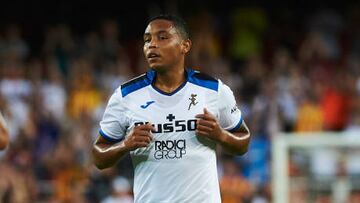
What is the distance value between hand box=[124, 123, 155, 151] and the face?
37 cm

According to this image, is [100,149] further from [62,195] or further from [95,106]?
[95,106]

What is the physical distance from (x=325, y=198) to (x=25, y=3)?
6762mm

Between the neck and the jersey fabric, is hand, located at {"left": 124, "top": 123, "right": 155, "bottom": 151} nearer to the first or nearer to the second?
the jersey fabric

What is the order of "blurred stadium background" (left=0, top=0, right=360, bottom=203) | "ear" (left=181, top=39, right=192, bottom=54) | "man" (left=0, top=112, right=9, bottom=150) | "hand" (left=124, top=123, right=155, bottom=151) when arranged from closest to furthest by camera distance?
"man" (left=0, top=112, right=9, bottom=150), "hand" (left=124, top=123, right=155, bottom=151), "ear" (left=181, top=39, right=192, bottom=54), "blurred stadium background" (left=0, top=0, right=360, bottom=203)

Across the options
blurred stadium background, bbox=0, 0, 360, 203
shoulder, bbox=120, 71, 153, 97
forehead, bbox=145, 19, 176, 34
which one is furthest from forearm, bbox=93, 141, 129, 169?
blurred stadium background, bbox=0, 0, 360, 203

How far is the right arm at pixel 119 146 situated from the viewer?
5906 mm

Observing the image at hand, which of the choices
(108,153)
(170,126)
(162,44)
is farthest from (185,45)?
(108,153)

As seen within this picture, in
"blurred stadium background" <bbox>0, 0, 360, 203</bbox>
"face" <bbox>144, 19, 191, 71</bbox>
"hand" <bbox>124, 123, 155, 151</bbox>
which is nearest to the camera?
"hand" <bbox>124, 123, 155, 151</bbox>

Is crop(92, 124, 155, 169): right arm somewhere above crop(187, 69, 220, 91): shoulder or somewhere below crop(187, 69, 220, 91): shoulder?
below

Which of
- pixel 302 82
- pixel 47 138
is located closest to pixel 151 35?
pixel 47 138

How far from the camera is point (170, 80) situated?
615 centimetres

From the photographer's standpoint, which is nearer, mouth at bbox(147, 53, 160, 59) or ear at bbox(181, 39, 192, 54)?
mouth at bbox(147, 53, 160, 59)

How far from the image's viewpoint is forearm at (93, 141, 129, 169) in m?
5.98

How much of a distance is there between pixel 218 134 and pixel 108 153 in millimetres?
644
